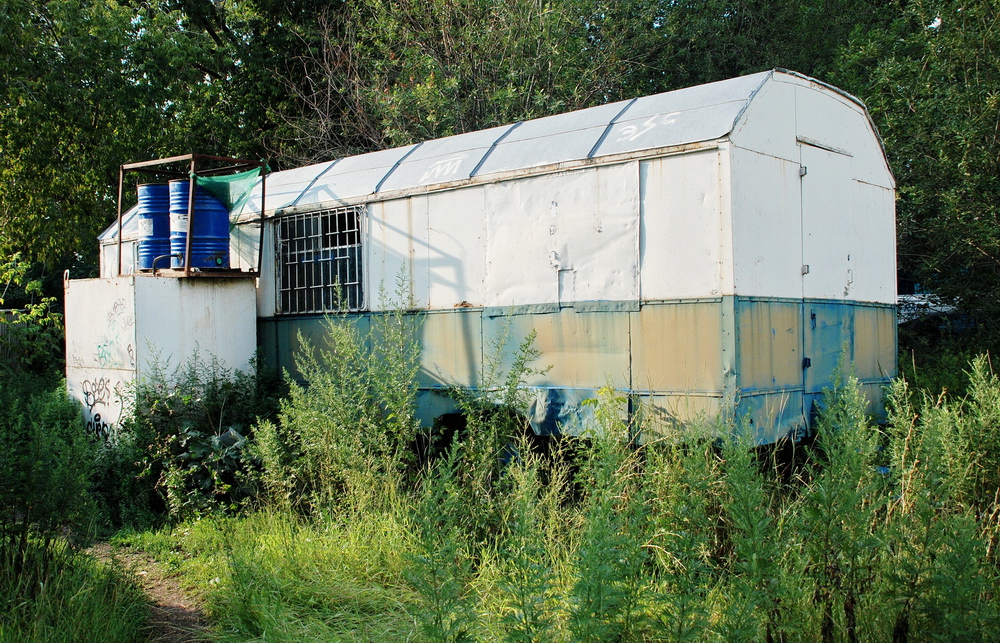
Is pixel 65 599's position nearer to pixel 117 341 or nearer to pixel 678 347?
pixel 678 347

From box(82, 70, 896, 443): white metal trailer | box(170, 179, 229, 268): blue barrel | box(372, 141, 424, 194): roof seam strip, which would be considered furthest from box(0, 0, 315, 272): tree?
box(82, 70, 896, 443): white metal trailer

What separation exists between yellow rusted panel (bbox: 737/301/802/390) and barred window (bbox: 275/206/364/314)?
155 inches

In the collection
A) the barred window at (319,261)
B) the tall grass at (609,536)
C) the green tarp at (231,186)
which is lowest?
the tall grass at (609,536)

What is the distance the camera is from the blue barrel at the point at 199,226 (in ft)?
27.1

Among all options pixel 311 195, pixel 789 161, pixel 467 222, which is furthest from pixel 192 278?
pixel 789 161

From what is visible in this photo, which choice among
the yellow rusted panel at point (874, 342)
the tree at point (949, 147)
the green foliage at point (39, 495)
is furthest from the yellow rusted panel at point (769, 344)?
the tree at point (949, 147)

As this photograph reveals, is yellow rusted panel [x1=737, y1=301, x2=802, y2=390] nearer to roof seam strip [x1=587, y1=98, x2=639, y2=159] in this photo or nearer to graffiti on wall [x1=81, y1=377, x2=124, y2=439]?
roof seam strip [x1=587, y1=98, x2=639, y2=159]

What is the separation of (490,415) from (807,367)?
8.20ft

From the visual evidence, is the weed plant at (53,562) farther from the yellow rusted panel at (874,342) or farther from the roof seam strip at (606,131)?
the yellow rusted panel at (874,342)

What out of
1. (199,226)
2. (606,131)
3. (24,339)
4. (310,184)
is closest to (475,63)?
(310,184)

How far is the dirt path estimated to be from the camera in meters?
4.34

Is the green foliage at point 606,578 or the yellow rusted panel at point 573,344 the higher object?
the yellow rusted panel at point 573,344

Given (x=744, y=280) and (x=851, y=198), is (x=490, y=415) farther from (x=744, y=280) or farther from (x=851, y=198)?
(x=851, y=198)

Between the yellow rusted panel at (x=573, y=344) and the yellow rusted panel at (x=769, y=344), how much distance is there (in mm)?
Result: 883
